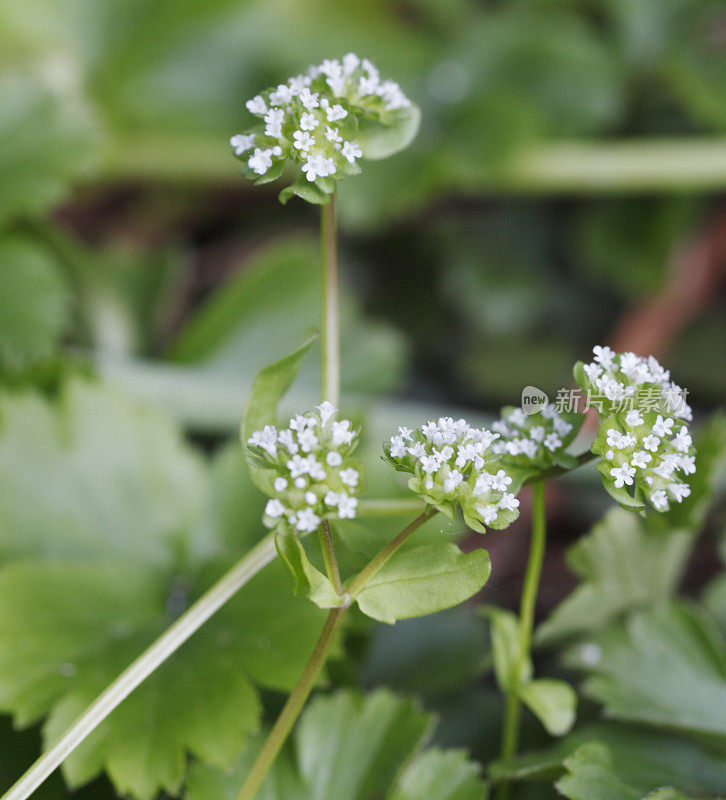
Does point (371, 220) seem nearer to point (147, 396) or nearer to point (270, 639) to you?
point (147, 396)

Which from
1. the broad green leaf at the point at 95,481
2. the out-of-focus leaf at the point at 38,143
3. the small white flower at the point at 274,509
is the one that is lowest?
the small white flower at the point at 274,509

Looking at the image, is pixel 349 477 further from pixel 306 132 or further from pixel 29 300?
pixel 29 300

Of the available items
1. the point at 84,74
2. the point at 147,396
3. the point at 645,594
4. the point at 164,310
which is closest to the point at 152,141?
the point at 84,74

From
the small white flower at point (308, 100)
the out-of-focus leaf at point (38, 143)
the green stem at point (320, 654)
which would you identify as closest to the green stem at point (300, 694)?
the green stem at point (320, 654)

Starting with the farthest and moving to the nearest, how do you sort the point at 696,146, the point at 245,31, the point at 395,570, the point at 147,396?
1. the point at 245,31
2. the point at 696,146
3. the point at 147,396
4. the point at 395,570

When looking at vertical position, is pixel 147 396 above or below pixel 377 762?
above

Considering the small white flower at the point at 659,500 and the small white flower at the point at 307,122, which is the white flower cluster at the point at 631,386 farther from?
the small white flower at the point at 307,122
